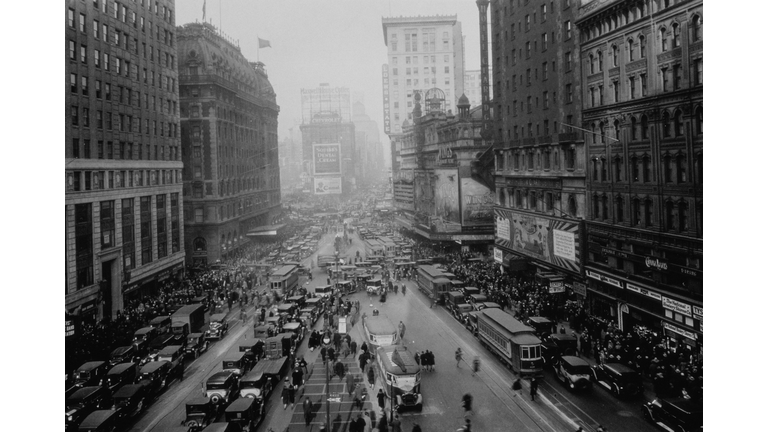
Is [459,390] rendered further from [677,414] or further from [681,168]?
[681,168]

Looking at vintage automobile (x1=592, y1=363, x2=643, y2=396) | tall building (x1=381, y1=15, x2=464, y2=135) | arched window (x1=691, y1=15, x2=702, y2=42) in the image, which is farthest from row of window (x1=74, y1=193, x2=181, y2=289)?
arched window (x1=691, y1=15, x2=702, y2=42)

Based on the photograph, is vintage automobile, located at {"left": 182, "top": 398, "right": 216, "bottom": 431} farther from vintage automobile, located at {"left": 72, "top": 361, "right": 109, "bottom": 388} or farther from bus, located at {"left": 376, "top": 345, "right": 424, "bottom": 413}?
bus, located at {"left": 376, "top": 345, "right": 424, "bottom": 413}

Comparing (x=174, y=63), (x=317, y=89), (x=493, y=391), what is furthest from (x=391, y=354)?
(x=174, y=63)

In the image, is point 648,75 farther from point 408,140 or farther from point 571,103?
point 408,140

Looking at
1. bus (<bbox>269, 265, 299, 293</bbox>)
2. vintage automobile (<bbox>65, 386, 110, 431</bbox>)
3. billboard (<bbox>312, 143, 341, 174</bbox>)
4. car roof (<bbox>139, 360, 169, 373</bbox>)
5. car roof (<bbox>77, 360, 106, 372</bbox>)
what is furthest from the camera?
billboard (<bbox>312, 143, 341, 174</bbox>)

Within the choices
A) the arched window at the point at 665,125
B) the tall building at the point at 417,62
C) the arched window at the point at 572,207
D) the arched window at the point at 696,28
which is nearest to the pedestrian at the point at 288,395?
the arched window at the point at 665,125
